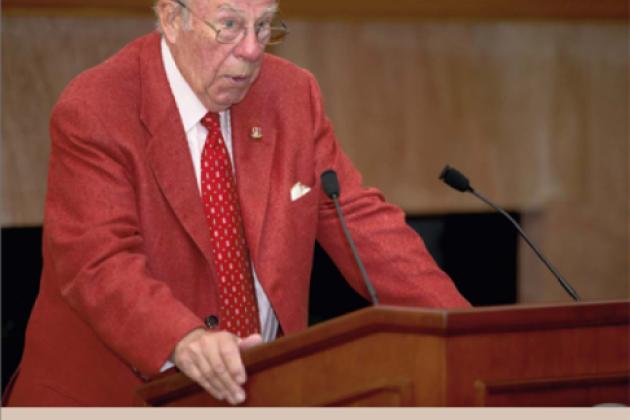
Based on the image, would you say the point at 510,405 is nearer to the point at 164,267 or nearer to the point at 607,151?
the point at 164,267

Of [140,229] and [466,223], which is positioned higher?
[140,229]

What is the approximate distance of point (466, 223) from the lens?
199 inches

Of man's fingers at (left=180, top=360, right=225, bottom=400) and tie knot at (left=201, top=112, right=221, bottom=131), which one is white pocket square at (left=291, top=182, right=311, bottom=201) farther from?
man's fingers at (left=180, top=360, right=225, bottom=400)

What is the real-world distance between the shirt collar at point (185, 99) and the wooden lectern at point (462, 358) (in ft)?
2.75

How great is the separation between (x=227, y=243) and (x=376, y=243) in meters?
0.37

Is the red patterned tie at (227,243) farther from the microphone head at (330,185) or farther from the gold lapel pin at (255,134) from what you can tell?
the microphone head at (330,185)

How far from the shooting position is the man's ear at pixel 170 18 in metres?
2.51

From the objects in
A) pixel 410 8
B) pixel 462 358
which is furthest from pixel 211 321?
pixel 410 8

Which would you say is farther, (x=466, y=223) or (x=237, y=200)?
(x=466, y=223)


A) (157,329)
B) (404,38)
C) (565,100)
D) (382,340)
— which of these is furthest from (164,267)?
(565,100)

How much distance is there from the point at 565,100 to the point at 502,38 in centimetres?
A: 42

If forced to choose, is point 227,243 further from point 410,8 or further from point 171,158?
point 410,8

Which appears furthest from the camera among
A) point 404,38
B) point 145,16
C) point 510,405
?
point 404,38

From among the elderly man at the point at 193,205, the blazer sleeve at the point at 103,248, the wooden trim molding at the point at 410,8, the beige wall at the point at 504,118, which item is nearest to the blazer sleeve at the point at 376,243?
the elderly man at the point at 193,205
